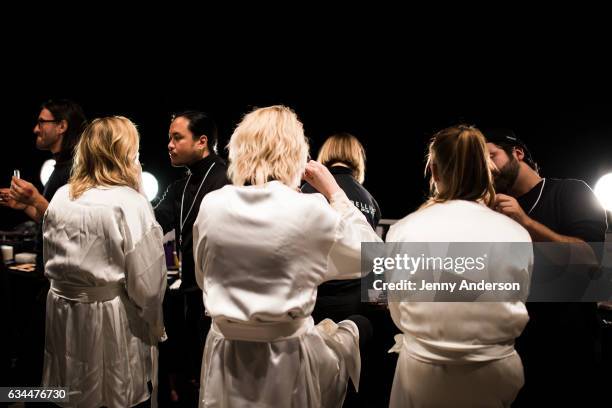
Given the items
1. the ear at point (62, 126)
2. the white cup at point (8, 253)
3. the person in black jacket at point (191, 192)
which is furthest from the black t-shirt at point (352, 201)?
the white cup at point (8, 253)

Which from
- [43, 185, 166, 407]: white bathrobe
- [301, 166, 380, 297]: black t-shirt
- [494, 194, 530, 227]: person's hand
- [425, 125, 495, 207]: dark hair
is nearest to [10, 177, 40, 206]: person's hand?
[43, 185, 166, 407]: white bathrobe

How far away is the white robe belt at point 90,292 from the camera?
2035mm

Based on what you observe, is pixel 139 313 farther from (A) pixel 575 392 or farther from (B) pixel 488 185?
(A) pixel 575 392

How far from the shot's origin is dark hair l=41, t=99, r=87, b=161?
8.75 feet

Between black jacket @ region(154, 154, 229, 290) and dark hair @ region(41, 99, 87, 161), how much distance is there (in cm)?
57

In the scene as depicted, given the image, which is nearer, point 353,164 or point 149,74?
point 353,164

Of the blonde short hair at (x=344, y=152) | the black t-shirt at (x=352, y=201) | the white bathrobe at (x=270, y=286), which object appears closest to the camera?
the white bathrobe at (x=270, y=286)

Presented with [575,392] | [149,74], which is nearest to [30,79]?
[149,74]

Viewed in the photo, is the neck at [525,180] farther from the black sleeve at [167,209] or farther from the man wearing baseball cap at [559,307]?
the black sleeve at [167,209]

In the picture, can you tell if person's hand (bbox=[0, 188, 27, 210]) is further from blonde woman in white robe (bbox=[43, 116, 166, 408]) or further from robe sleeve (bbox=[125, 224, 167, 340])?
robe sleeve (bbox=[125, 224, 167, 340])

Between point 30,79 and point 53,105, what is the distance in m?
2.98

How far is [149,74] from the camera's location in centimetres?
510

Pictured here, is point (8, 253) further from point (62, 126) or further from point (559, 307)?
point (559, 307)

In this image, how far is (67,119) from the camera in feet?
8.80
